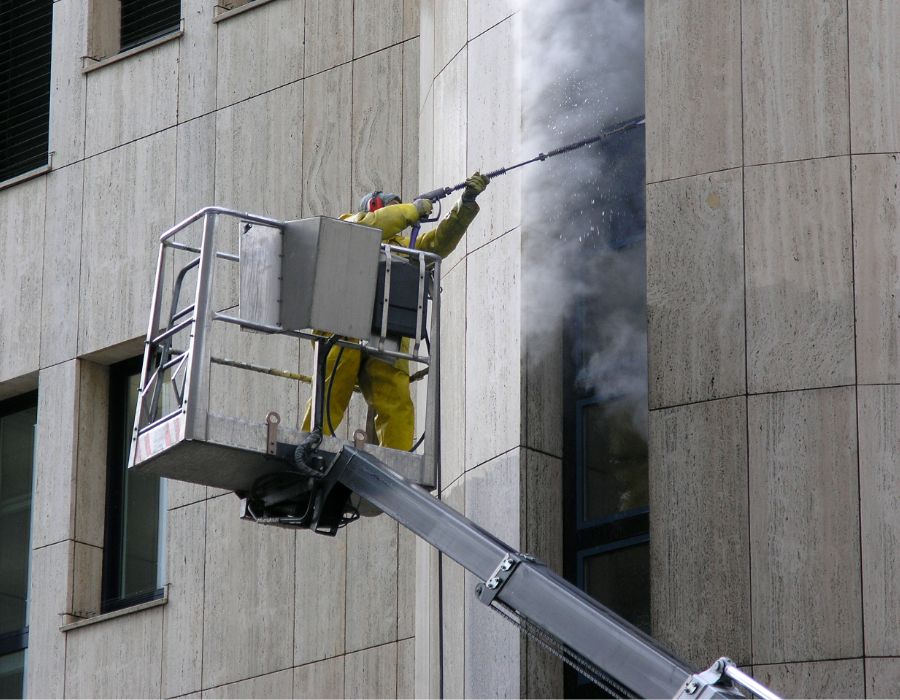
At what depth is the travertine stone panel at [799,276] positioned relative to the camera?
39.5ft

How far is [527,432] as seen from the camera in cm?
1335

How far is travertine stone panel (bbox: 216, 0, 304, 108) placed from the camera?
58.3ft

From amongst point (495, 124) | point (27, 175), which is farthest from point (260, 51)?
point (495, 124)

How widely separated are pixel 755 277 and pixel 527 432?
1.91 metres

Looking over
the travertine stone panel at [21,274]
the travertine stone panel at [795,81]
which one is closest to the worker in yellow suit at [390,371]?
the travertine stone panel at [795,81]

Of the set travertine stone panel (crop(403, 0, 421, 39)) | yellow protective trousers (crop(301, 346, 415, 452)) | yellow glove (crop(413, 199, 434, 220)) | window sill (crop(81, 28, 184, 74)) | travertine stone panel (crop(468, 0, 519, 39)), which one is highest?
window sill (crop(81, 28, 184, 74))

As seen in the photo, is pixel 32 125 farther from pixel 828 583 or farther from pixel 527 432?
pixel 828 583

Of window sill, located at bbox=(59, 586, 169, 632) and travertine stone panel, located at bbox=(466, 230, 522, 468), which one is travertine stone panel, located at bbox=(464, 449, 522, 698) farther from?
window sill, located at bbox=(59, 586, 169, 632)

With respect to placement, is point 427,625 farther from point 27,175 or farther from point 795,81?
point 27,175

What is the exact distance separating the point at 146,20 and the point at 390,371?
24.8ft

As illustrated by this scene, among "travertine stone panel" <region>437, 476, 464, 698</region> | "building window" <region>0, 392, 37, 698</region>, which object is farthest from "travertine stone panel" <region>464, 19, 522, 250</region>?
"building window" <region>0, 392, 37, 698</region>

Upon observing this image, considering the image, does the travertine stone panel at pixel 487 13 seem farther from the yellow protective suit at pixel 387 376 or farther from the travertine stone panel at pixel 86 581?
the travertine stone panel at pixel 86 581

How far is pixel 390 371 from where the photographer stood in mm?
13156

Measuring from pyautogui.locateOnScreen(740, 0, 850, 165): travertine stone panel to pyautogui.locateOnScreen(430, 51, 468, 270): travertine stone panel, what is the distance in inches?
94.8
